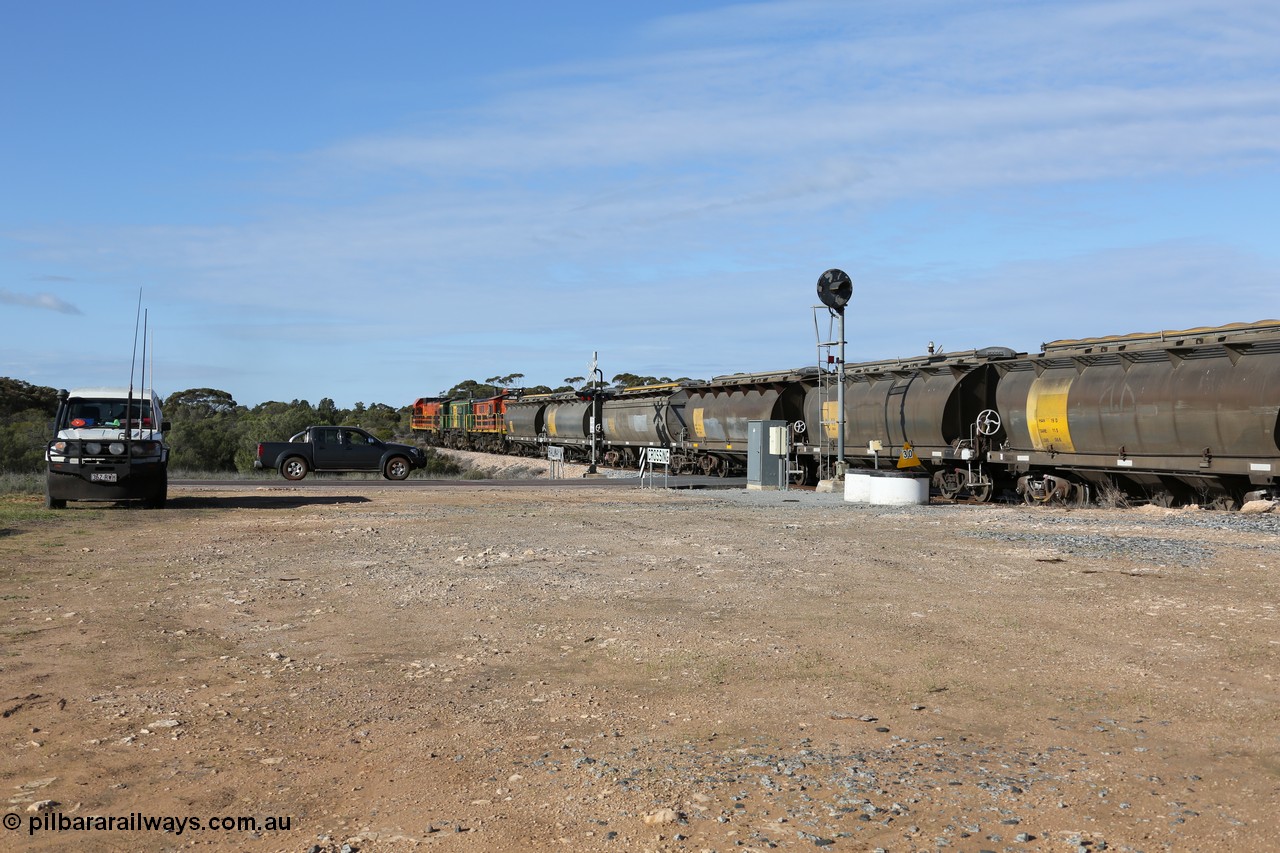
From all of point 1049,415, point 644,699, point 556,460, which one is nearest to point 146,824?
point 644,699

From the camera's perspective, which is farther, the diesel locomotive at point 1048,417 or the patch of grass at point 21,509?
the diesel locomotive at point 1048,417

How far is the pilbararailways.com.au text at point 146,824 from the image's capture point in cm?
446

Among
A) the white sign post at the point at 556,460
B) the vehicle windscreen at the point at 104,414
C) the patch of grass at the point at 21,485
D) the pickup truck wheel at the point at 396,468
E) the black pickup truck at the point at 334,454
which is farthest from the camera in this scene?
the white sign post at the point at 556,460

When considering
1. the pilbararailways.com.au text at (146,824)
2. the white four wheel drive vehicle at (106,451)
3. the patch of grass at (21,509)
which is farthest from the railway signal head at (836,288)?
the pilbararailways.com.au text at (146,824)

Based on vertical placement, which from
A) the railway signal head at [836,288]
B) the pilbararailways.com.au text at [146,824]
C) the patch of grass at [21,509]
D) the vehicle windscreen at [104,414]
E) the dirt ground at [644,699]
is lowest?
the pilbararailways.com.au text at [146,824]

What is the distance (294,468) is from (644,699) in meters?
28.1

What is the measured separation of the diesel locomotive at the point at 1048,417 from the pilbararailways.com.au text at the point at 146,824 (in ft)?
59.9

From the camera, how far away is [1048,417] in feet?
74.7

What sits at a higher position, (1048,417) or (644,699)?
(1048,417)

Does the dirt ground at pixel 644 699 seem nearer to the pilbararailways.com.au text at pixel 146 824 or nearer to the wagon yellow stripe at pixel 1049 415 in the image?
the pilbararailways.com.au text at pixel 146 824

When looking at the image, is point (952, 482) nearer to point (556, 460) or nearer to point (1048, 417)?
point (1048, 417)

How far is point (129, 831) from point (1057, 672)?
570cm

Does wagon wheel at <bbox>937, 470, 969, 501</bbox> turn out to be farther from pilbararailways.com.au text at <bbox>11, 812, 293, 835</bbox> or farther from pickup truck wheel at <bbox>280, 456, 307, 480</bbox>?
pilbararailways.com.au text at <bbox>11, 812, 293, 835</bbox>

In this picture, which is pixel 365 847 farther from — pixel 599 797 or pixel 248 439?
pixel 248 439
